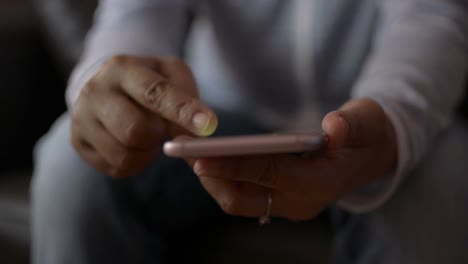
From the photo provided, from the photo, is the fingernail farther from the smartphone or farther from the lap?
the lap

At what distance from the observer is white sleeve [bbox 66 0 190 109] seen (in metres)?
0.63

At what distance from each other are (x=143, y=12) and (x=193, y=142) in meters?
0.35

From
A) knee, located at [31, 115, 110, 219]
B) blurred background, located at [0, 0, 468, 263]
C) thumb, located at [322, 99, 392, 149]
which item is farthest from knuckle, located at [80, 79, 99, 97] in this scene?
blurred background, located at [0, 0, 468, 263]

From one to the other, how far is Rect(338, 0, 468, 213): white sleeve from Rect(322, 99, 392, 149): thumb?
3 cm

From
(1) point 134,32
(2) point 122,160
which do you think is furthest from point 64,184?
(1) point 134,32

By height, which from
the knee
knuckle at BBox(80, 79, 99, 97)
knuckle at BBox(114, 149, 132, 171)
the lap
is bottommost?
the lap

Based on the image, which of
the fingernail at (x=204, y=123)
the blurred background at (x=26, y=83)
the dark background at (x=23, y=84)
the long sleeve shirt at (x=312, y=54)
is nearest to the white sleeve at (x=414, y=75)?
the long sleeve shirt at (x=312, y=54)

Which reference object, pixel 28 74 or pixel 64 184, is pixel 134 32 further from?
pixel 28 74

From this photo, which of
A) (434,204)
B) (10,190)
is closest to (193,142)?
(434,204)

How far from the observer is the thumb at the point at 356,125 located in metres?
0.46

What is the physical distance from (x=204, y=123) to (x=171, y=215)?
0.82 feet

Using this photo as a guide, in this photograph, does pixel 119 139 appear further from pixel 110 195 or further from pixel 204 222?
pixel 204 222

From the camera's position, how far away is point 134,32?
66 centimetres

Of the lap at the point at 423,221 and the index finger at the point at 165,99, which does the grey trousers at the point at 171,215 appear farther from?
the index finger at the point at 165,99
